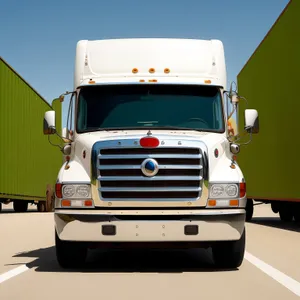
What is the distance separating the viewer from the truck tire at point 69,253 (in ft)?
30.9

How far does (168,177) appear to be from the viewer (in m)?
9.10

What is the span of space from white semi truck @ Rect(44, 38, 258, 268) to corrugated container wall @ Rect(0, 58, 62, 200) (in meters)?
15.6

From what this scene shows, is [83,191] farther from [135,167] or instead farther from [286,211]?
[286,211]

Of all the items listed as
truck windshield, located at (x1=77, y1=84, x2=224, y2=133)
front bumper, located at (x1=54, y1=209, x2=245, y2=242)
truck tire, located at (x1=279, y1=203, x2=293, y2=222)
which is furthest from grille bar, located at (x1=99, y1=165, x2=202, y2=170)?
truck tire, located at (x1=279, y1=203, x2=293, y2=222)

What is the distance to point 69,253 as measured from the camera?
9.51 meters

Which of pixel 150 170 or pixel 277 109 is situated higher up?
pixel 277 109

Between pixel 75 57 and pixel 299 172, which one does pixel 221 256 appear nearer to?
pixel 75 57

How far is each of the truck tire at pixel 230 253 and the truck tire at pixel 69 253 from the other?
1873mm

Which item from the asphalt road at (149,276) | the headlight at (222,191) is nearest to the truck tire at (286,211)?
the asphalt road at (149,276)

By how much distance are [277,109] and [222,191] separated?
1078 cm

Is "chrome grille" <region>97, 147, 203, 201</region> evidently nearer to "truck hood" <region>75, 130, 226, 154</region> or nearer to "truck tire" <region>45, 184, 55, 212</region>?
"truck hood" <region>75, 130, 226, 154</region>

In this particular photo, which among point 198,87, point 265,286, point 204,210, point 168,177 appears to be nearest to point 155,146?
point 168,177

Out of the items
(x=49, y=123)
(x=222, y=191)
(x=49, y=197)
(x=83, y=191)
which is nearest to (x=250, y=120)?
(x=222, y=191)

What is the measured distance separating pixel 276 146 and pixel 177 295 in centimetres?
1295
